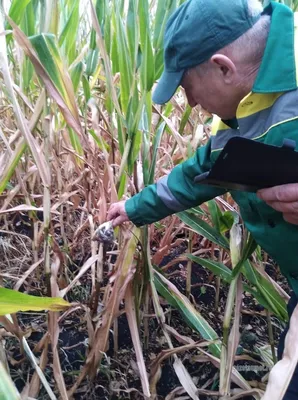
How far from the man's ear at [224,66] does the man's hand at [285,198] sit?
15 cm

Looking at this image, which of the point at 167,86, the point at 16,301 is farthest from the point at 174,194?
the point at 16,301

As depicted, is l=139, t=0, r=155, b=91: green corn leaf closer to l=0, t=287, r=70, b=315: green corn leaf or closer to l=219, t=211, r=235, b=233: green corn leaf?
l=219, t=211, r=235, b=233: green corn leaf

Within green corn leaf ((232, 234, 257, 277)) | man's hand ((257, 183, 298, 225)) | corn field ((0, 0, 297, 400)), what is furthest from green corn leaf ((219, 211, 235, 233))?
man's hand ((257, 183, 298, 225))

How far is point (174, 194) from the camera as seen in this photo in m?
0.78

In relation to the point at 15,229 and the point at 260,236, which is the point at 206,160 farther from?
the point at 15,229

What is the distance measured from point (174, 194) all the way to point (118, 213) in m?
0.10

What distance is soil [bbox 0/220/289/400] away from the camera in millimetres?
858

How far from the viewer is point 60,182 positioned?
1.04m

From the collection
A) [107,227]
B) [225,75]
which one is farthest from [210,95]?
[107,227]

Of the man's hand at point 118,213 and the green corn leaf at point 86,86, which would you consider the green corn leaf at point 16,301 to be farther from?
the green corn leaf at point 86,86

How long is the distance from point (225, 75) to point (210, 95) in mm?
36

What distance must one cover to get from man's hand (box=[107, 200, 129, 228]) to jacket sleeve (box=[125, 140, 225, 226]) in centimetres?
1

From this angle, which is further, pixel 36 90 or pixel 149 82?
pixel 36 90

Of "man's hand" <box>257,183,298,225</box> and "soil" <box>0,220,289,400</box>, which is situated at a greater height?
"man's hand" <box>257,183,298,225</box>
